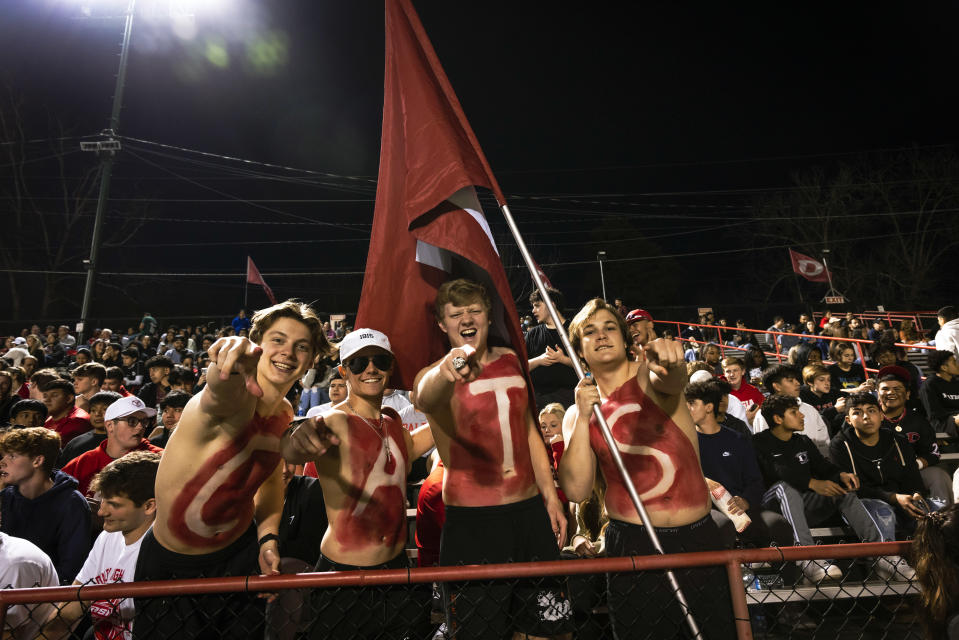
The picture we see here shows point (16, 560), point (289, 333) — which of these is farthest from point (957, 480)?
point (16, 560)

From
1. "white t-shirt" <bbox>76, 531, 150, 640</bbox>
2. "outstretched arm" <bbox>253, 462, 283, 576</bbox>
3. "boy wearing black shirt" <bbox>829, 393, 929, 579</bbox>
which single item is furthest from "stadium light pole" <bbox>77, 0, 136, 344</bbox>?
"boy wearing black shirt" <bbox>829, 393, 929, 579</bbox>

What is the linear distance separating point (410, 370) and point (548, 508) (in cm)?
111

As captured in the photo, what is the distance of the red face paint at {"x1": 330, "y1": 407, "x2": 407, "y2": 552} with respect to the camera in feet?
8.72

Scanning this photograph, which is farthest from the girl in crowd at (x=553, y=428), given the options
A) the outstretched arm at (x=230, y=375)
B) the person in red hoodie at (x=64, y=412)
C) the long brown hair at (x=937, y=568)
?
the person in red hoodie at (x=64, y=412)

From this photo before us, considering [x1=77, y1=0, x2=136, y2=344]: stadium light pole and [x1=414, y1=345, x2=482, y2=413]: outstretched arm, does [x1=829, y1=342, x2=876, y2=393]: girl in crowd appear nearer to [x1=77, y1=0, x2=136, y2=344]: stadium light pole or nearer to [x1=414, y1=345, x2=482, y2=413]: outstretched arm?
[x1=414, y1=345, x2=482, y2=413]: outstretched arm

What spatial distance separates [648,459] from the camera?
2832mm

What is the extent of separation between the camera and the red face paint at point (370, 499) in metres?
2.66

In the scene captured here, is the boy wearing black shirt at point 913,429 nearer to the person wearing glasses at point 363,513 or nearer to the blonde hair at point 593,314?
the blonde hair at point 593,314

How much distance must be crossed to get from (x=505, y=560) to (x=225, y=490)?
1.39 metres

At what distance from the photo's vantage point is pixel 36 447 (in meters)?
3.87

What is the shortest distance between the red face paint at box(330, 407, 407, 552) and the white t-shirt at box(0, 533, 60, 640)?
171 cm

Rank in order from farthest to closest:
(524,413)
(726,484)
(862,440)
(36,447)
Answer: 1. (862,440)
2. (726,484)
3. (36,447)
4. (524,413)

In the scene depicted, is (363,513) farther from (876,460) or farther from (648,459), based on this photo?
(876,460)

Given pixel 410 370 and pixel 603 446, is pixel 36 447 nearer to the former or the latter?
pixel 410 370
